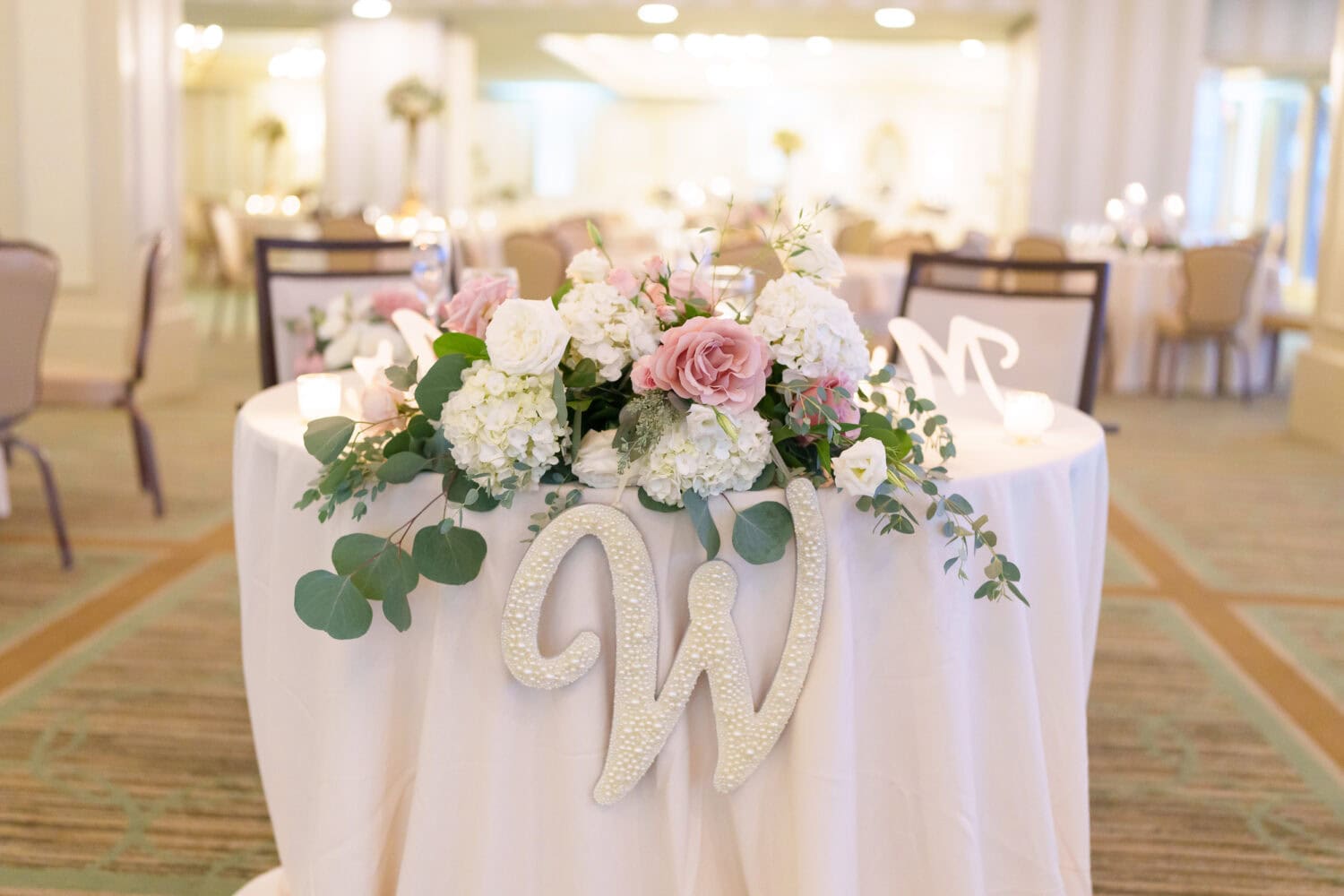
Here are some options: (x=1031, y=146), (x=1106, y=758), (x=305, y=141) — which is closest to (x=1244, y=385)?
(x=1031, y=146)

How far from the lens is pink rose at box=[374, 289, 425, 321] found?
2.80 metres

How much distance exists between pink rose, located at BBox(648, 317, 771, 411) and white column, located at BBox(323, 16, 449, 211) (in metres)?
10.9

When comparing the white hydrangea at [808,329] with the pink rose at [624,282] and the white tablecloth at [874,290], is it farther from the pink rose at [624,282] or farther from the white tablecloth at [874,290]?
the white tablecloth at [874,290]

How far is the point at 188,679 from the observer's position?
10.5ft

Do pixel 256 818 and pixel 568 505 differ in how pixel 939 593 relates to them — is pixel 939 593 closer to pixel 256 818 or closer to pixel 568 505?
pixel 568 505

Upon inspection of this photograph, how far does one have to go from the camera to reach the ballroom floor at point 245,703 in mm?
2408

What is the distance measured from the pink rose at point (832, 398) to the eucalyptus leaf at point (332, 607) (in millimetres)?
574

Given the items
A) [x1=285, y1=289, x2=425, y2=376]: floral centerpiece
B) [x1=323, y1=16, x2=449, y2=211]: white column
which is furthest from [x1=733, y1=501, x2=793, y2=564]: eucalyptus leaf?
[x1=323, y1=16, x2=449, y2=211]: white column

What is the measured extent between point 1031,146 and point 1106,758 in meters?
8.71

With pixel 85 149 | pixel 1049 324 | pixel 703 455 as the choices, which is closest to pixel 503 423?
pixel 703 455

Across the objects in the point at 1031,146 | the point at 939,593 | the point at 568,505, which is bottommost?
the point at 939,593

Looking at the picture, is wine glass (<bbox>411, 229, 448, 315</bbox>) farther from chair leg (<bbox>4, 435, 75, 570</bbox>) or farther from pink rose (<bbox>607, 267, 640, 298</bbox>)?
chair leg (<bbox>4, 435, 75, 570</bbox>)

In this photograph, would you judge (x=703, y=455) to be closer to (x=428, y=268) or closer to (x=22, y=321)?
(x=428, y=268)

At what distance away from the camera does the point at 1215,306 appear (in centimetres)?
810
